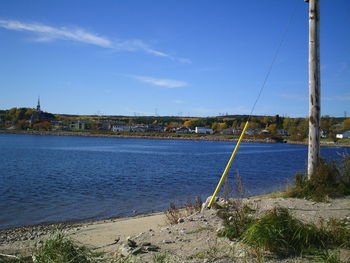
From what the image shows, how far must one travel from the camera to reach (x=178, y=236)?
682cm

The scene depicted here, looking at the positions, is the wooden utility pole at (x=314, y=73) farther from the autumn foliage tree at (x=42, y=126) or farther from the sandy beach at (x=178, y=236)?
the autumn foliage tree at (x=42, y=126)

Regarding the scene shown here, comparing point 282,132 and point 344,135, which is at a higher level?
point 282,132

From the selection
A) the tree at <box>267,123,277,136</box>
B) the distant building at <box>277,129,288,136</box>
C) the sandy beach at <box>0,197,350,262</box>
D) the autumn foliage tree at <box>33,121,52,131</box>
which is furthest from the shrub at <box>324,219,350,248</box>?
the autumn foliage tree at <box>33,121,52,131</box>

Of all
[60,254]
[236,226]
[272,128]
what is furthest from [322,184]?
[272,128]

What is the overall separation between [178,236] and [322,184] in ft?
18.3

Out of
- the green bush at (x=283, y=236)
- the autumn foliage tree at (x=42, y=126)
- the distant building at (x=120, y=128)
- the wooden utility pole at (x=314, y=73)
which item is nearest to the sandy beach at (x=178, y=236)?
the green bush at (x=283, y=236)

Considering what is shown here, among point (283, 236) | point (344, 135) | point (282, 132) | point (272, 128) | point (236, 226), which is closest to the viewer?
point (283, 236)

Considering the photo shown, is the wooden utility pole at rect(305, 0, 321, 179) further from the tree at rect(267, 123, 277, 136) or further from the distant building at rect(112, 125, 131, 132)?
the distant building at rect(112, 125, 131, 132)

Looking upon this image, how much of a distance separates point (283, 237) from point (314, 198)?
182 inches

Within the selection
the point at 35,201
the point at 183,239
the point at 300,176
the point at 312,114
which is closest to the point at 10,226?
the point at 35,201

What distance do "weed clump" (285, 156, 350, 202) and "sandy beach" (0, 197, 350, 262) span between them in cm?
46

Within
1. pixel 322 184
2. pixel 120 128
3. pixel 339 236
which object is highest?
pixel 120 128

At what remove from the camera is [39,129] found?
18512 centimetres

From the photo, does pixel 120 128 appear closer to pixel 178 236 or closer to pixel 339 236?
pixel 178 236
